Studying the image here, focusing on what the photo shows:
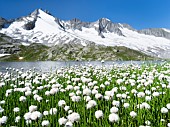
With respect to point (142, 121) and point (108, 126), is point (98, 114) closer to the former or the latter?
point (108, 126)

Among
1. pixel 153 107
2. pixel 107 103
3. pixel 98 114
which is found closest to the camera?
pixel 98 114

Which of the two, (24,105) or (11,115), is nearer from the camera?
(11,115)

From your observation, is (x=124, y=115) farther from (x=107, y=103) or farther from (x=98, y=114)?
(x=98, y=114)

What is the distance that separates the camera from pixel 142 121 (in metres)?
7.79

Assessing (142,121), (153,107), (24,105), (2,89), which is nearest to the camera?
(142,121)

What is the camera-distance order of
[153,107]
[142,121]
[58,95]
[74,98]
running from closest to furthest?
[142,121]
[74,98]
[153,107]
[58,95]

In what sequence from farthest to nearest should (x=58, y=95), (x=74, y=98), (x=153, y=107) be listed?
(x=58, y=95) < (x=153, y=107) < (x=74, y=98)

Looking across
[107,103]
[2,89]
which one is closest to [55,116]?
[107,103]

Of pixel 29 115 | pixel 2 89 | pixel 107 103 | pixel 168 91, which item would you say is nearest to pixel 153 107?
pixel 107 103

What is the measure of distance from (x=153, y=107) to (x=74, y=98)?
102 inches

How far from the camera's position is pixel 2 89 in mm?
14922

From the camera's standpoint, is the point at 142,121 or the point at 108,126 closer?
the point at 108,126

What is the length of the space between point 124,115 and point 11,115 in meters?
3.55

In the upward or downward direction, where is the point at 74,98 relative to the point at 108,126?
upward
